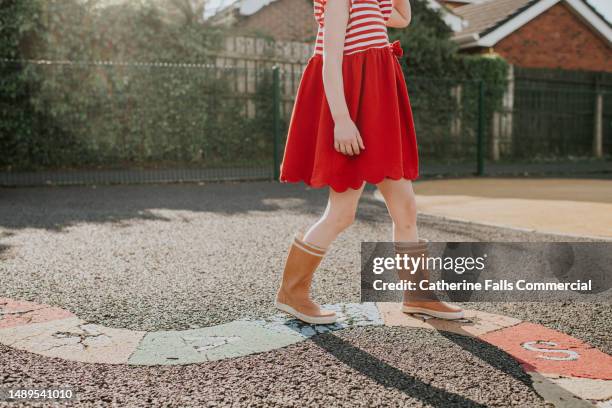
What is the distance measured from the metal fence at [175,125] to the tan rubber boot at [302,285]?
6305mm

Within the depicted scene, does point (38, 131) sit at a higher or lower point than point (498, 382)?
higher

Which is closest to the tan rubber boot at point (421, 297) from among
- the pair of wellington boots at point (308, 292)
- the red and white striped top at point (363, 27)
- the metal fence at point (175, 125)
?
the pair of wellington boots at point (308, 292)

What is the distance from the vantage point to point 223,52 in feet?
36.1

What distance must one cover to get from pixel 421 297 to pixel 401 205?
438 mm

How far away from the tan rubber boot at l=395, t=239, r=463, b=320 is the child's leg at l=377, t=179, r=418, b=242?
40 millimetres

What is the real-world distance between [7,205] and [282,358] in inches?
205

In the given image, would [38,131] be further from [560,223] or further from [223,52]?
[560,223]

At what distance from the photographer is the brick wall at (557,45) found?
53.2 ft

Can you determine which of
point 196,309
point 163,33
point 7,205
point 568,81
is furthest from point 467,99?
point 196,309

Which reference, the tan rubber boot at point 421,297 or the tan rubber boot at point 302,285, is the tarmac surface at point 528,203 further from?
the tan rubber boot at point 302,285

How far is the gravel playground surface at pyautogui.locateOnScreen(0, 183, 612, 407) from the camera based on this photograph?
5.88 ft

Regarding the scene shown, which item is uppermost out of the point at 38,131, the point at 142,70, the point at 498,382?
the point at 142,70

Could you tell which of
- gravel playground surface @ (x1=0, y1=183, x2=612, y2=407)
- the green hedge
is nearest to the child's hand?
gravel playground surface @ (x1=0, y1=183, x2=612, y2=407)

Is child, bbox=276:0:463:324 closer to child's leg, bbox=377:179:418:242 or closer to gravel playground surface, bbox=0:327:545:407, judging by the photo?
child's leg, bbox=377:179:418:242
